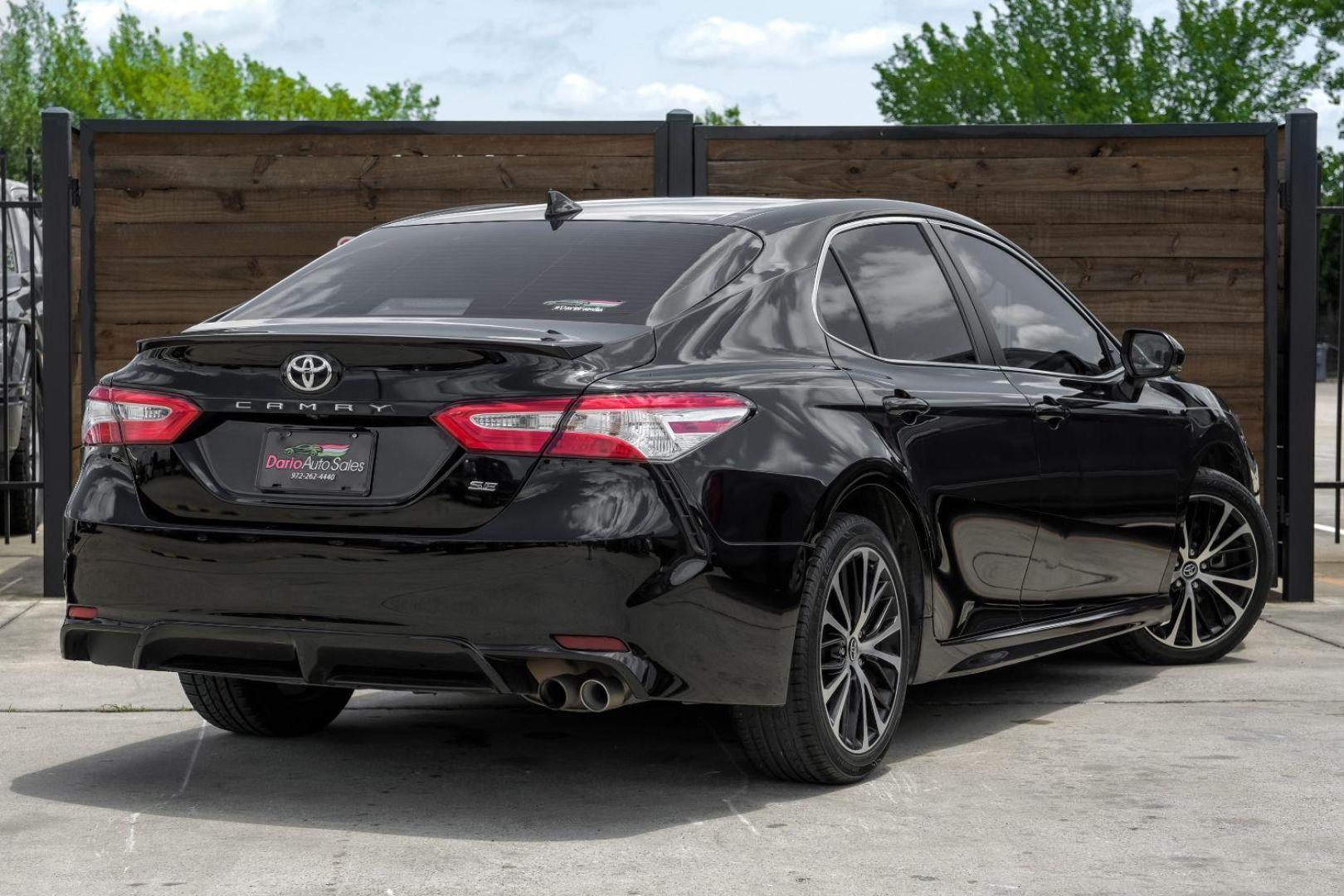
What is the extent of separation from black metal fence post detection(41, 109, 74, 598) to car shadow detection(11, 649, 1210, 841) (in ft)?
10.3

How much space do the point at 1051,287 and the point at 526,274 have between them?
2221mm

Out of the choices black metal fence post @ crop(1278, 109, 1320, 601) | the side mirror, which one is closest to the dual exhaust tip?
the side mirror

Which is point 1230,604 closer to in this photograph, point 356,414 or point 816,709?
point 816,709

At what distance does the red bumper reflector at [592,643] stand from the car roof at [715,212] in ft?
4.58

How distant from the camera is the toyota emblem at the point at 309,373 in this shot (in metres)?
4.75

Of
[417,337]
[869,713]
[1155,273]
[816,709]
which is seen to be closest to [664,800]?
[816,709]

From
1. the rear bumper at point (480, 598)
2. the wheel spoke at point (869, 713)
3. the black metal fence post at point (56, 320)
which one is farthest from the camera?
the black metal fence post at point (56, 320)

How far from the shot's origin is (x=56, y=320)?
929cm

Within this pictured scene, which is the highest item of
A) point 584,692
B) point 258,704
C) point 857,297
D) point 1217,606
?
point 857,297

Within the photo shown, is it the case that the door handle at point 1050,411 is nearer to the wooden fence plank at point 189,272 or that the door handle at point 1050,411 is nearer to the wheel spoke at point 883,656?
the wheel spoke at point 883,656

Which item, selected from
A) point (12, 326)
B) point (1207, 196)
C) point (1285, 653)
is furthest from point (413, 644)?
point (12, 326)

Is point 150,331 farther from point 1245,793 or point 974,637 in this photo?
point 1245,793

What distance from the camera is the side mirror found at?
6875 mm

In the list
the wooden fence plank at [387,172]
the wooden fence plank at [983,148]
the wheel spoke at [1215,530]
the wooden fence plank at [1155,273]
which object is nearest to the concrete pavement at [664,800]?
the wheel spoke at [1215,530]
